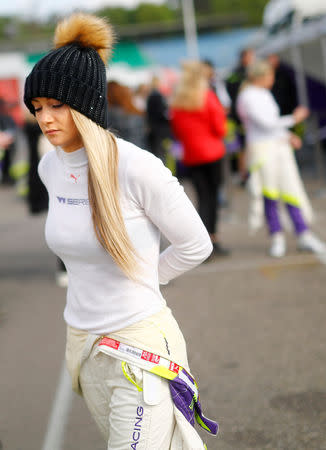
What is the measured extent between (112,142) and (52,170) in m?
0.33

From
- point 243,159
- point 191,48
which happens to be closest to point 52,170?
point 243,159

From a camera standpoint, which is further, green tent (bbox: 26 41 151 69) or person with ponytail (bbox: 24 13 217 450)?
green tent (bbox: 26 41 151 69)

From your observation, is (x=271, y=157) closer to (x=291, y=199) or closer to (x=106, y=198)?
(x=291, y=199)

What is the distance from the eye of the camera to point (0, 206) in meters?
13.2

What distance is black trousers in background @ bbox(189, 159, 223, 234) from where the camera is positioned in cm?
698

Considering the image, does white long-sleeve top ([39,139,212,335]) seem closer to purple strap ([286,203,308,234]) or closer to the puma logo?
the puma logo

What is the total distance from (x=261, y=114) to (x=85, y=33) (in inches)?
176

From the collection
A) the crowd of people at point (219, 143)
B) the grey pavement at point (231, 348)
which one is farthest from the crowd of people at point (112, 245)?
the crowd of people at point (219, 143)

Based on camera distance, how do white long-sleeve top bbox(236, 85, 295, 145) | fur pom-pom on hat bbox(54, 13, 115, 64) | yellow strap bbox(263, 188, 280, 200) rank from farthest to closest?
yellow strap bbox(263, 188, 280, 200)
white long-sleeve top bbox(236, 85, 295, 145)
fur pom-pom on hat bbox(54, 13, 115, 64)

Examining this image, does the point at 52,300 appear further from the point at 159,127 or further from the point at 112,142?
the point at 159,127

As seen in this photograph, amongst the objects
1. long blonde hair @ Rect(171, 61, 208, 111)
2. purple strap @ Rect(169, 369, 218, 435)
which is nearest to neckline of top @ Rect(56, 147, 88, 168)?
purple strap @ Rect(169, 369, 218, 435)

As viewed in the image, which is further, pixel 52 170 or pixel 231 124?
pixel 231 124

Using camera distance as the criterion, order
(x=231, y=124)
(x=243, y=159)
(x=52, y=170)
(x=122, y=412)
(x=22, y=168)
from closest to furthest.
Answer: (x=122, y=412) → (x=52, y=170) → (x=231, y=124) → (x=243, y=159) → (x=22, y=168)

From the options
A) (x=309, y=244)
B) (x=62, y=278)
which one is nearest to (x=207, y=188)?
(x=309, y=244)
